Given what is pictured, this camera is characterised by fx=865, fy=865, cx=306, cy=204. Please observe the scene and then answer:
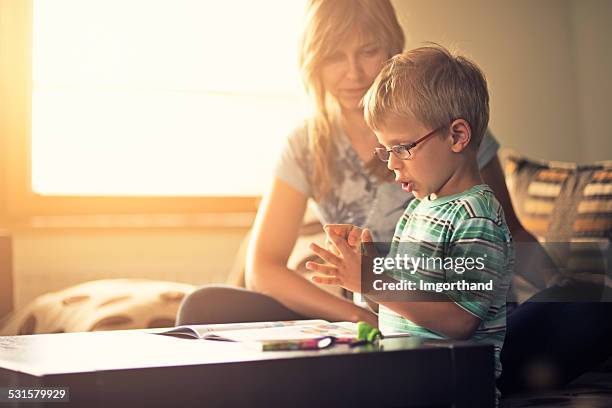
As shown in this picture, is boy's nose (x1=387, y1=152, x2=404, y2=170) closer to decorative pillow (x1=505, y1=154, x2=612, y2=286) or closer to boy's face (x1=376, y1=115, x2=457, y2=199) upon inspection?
boy's face (x1=376, y1=115, x2=457, y2=199)

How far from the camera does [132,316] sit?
1.90 metres

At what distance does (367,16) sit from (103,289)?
948mm

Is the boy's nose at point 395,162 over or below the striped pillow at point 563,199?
over

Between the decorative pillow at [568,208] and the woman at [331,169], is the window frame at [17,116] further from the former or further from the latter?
the decorative pillow at [568,208]

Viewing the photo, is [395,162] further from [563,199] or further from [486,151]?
[563,199]

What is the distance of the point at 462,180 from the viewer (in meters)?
1.15

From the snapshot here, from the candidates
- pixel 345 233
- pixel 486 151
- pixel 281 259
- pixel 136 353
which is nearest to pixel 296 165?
pixel 281 259

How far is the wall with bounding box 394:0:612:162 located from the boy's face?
2111 millimetres

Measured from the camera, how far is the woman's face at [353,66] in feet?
5.33

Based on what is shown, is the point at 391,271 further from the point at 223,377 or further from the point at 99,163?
the point at 99,163

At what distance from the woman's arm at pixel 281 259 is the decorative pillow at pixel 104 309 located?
0.30 m

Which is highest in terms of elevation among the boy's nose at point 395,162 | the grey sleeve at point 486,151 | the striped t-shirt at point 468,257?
the boy's nose at point 395,162

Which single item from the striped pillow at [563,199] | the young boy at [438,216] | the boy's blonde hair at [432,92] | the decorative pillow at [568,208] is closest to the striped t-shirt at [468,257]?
the young boy at [438,216]

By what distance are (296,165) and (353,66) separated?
0.24 metres
